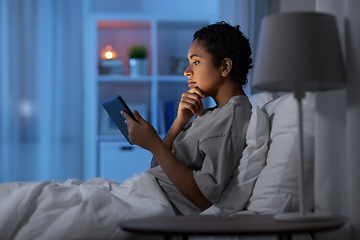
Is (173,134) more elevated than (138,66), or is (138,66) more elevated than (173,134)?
(138,66)

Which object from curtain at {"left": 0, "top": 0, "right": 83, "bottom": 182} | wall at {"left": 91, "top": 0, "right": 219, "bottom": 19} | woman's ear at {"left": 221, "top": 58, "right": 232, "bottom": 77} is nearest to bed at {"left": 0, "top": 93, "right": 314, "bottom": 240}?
woman's ear at {"left": 221, "top": 58, "right": 232, "bottom": 77}

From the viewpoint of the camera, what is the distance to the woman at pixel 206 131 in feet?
3.64

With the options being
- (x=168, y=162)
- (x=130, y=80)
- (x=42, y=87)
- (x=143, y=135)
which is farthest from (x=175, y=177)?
(x=42, y=87)

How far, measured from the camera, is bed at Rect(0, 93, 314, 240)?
925 millimetres

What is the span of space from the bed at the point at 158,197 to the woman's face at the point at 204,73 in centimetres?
29

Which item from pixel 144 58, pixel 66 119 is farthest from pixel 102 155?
pixel 144 58

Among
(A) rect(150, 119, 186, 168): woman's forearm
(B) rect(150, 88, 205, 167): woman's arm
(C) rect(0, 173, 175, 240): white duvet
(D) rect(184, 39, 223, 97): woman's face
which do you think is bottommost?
(C) rect(0, 173, 175, 240): white duvet

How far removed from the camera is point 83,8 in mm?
3486

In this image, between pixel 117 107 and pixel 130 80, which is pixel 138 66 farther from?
pixel 117 107

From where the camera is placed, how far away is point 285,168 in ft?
3.36

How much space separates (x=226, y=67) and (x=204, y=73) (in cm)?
9

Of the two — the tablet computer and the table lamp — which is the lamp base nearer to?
the table lamp

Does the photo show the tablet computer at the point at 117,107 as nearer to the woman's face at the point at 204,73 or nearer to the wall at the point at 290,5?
the woman's face at the point at 204,73

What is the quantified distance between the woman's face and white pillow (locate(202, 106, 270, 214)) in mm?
300
